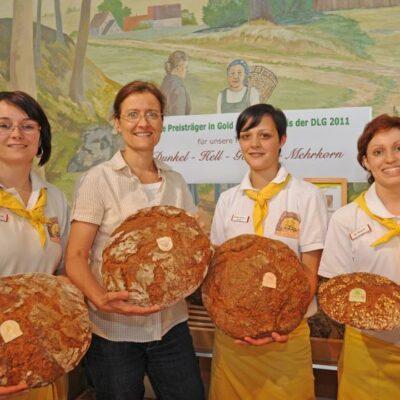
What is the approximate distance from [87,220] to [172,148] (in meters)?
1.71

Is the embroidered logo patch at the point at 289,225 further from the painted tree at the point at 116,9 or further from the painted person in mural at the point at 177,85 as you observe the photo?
the painted tree at the point at 116,9

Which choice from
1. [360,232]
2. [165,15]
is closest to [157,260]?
[360,232]

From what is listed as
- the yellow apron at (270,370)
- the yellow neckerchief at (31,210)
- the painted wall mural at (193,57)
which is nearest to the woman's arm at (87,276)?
the yellow neckerchief at (31,210)


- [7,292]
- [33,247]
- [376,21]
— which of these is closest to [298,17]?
[376,21]

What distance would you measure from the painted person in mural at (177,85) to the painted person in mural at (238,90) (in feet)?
1.06

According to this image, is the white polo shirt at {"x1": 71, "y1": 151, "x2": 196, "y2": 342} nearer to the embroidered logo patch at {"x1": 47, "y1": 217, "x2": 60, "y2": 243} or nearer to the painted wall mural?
the embroidered logo patch at {"x1": 47, "y1": 217, "x2": 60, "y2": 243}

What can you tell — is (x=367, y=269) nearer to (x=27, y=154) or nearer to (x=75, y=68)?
(x=27, y=154)

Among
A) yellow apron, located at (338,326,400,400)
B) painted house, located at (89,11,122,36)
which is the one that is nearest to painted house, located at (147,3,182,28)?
painted house, located at (89,11,122,36)

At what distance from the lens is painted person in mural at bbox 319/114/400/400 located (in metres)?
1.65

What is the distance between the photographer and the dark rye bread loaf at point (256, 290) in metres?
1.47

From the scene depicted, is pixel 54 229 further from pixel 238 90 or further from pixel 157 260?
pixel 238 90

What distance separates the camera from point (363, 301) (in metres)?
1.51

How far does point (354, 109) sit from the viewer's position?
9.40ft

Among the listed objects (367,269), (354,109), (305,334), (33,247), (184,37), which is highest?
(184,37)
